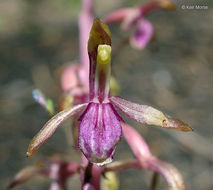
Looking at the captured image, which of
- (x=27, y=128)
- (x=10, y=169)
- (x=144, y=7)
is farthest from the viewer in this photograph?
(x=27, y=128)

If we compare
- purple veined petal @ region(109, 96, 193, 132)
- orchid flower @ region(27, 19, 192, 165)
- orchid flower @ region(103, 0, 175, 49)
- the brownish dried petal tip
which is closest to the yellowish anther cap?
orchid flower @ region(27, 19, 192, 165)

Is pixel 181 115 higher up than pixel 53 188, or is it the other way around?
pixel 53 188

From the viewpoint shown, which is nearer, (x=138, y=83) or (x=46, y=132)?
(x=46, y=132)

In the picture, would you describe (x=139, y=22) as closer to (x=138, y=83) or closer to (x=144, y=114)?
(x=144, y=114)

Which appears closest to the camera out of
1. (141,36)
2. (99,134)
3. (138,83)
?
(99,134)

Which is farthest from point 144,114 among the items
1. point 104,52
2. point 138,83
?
point 138,83

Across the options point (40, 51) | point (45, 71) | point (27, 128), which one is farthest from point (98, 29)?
point (40, 51)

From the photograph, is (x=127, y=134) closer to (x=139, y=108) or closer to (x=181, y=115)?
(x=139, y=108)

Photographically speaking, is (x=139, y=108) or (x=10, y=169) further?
(x=10, y=169)
